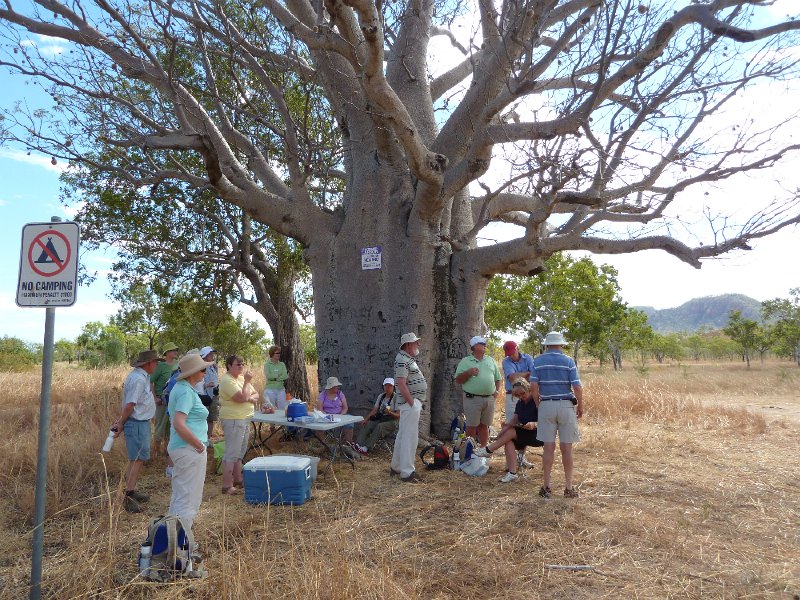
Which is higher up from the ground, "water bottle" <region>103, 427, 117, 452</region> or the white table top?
"water bottle" <region>103, 427, 117, 452</region>

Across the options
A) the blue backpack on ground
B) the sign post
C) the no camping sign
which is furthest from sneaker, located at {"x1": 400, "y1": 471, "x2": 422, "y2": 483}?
the no camping sign

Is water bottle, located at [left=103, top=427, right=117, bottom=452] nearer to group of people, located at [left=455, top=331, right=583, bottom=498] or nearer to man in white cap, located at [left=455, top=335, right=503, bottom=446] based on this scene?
group of people, located at [left=455, top=331, right=583, bottom=498]

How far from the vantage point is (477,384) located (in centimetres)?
793

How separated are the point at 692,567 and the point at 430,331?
5323mm

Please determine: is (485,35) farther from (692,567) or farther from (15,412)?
(15,412)

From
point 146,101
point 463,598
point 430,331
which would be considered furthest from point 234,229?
point 463,598

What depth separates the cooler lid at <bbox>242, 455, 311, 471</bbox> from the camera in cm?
586

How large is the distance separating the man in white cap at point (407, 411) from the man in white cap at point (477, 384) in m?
1.04

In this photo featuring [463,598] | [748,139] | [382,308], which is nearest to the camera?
[463,598]

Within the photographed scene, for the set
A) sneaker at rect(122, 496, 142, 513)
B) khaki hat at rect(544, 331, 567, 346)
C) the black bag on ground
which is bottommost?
sneaker at rect(122, 496, 142, 513)

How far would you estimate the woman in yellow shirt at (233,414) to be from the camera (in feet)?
21.2

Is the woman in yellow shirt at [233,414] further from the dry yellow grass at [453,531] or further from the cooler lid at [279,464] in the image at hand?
the cooler lid at [279,464]

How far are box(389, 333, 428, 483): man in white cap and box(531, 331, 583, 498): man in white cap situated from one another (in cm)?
143

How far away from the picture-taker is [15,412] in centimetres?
1091
